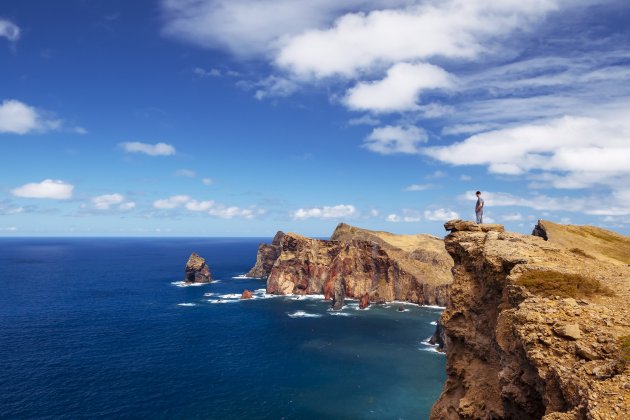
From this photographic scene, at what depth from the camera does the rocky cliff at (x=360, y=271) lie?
155750 mm

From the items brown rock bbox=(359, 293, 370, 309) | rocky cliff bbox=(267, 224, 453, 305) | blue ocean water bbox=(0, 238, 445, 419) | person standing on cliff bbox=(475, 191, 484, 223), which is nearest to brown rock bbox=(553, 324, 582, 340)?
person standing on cliff bbox=(475, 191, 484, 223)

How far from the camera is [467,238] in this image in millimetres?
31078

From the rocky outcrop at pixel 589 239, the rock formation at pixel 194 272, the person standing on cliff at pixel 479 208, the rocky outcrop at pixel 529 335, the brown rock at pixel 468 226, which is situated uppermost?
the person standing on cliff at pixel 479 208

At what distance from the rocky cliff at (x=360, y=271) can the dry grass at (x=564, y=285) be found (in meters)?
126

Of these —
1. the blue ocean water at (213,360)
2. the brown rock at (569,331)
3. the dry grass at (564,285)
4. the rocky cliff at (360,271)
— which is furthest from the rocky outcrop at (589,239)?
the rocky cliff at (360,271)

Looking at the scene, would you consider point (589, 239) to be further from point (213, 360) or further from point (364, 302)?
point (364, 302)

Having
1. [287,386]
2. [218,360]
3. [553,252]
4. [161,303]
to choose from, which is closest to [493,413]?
[553,252]

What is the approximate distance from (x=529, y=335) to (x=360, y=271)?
148643 mm

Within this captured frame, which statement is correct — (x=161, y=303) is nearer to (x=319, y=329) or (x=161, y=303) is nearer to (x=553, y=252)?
(x=319, y=329)

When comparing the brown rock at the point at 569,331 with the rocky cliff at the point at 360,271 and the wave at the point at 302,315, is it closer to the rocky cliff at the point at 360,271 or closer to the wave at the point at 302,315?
the wave at the point at 302,315

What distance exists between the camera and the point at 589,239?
6047cm

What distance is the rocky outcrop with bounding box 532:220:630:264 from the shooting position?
53.6 metres

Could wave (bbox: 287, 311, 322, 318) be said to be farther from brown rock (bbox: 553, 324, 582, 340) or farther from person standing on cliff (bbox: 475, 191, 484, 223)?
brown rock (bbox: 553, 324, 582, 340)

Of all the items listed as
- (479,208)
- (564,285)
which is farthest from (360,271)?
(564,285)
